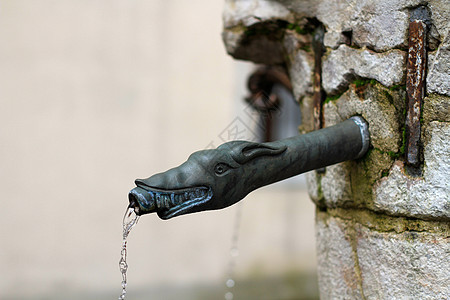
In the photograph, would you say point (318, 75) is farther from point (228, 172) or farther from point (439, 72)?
point (228, 172)

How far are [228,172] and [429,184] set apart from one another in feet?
1.33

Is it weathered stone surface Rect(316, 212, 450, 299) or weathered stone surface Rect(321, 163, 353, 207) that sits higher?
weathered stone surface Rect(321, 163, 353, 207)

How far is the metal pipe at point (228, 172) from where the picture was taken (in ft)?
2.76

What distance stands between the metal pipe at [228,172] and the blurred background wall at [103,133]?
8.61 feet

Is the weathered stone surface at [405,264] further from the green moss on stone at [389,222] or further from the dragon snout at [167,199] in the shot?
the dragon snout at [167,199]

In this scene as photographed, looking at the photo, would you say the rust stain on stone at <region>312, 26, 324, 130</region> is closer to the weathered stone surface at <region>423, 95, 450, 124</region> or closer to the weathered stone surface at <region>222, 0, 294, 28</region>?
the weathered stone surface at <region>222, 0, 294, 28</region>

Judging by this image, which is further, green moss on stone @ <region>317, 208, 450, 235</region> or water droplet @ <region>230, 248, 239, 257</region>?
water droplet @ <region>230, 248, 239, 257</region>

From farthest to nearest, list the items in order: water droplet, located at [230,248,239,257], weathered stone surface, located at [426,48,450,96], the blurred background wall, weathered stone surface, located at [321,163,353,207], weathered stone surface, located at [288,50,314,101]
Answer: water droplet, located at [230,248,239,257], the blurred background wall, weathered stone surface, located at [288,50,314,101], weathered stone surface, located at [321,163,353,207], weathered stone surface, located at [426,48,450,96]

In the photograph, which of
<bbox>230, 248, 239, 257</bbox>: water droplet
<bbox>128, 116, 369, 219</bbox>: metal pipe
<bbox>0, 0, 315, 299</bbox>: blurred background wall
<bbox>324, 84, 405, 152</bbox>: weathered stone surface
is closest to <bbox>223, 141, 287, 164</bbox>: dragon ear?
<bbox>128, 116, 369, 219</bbox>: metal pipe

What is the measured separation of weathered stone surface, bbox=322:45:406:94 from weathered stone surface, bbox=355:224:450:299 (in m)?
0.33

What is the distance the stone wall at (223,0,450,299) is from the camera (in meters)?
0.97

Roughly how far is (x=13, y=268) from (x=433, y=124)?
3245 millimetres

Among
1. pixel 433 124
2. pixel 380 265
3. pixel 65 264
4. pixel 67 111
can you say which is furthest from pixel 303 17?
pixel 65 264

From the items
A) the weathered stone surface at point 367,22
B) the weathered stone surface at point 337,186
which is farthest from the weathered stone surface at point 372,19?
the weathered stone surface at point 337,186
